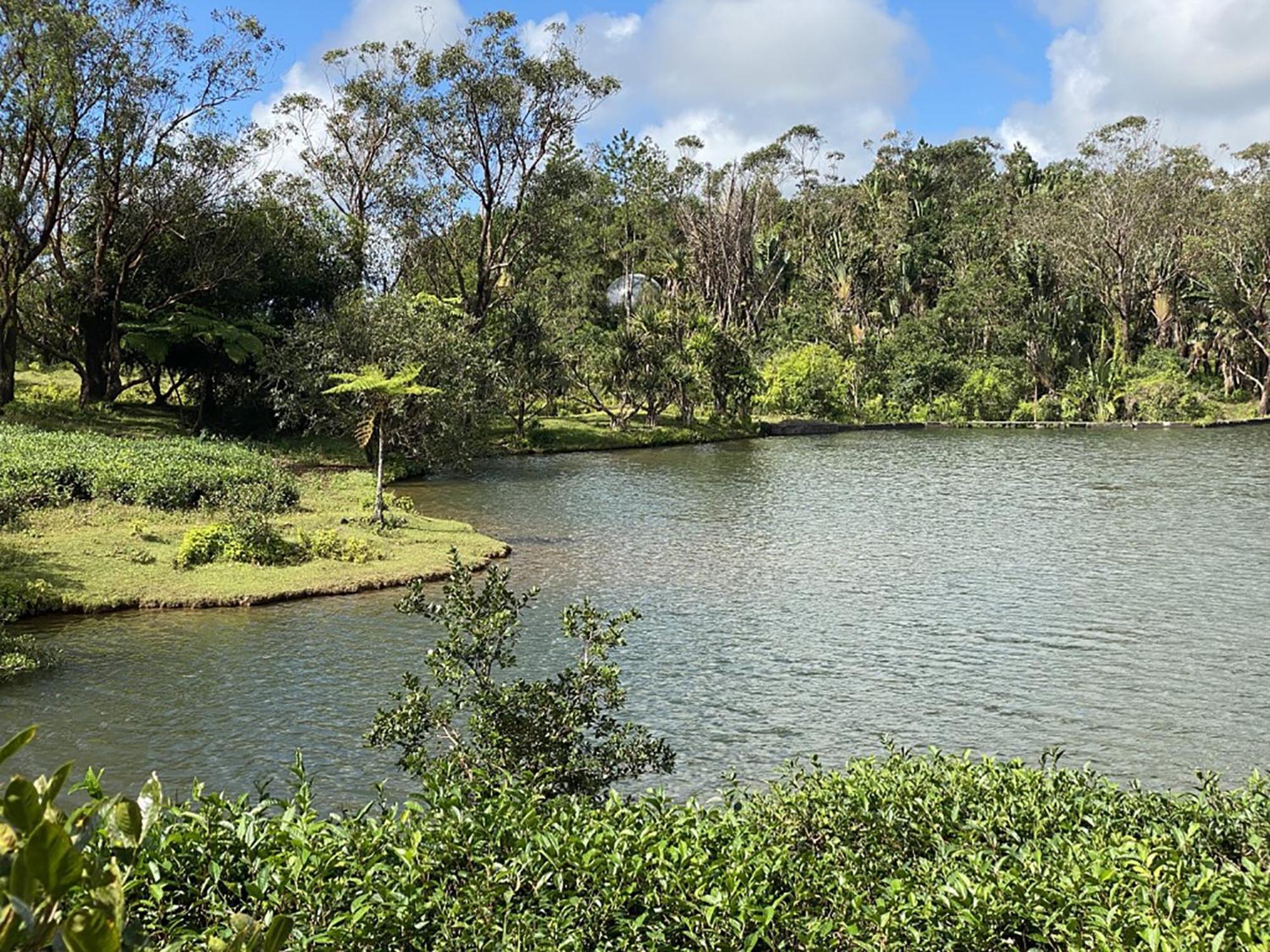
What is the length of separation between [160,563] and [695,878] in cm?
1523

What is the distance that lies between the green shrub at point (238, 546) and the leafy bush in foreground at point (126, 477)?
104 cm

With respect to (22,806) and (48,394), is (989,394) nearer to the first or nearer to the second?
(48,394)

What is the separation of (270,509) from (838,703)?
40.7 ft

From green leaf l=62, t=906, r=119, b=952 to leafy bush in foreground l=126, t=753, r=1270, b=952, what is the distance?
8.69 feet

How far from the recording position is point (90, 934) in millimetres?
1630

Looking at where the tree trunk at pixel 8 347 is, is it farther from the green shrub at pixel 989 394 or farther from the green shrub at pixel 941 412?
the green shrub at pixel 989 394

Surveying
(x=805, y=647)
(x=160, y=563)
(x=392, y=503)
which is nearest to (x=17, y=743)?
(x=805, y=647)

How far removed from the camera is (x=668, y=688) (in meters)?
12.5

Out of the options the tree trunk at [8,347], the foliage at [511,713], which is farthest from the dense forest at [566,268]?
the foliage at [511,713]

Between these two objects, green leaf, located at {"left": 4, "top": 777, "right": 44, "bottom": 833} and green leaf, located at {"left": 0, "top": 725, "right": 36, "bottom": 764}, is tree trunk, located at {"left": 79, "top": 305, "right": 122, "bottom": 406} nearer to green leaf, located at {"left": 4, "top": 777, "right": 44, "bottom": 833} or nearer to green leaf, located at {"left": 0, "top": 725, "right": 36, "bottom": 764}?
green leaf, located at {"left": 0, "top": 725, "right": 36, "bottom": 764}

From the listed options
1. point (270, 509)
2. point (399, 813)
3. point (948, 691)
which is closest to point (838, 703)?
point (948, 691)

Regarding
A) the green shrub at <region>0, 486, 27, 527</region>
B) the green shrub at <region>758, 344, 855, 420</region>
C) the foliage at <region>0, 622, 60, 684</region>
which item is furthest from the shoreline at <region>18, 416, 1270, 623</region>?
the green shrub at <region>758, 344, 855, 420</region>

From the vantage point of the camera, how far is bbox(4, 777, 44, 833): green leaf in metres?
1.86

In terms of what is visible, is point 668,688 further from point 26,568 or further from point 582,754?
point 26,568
